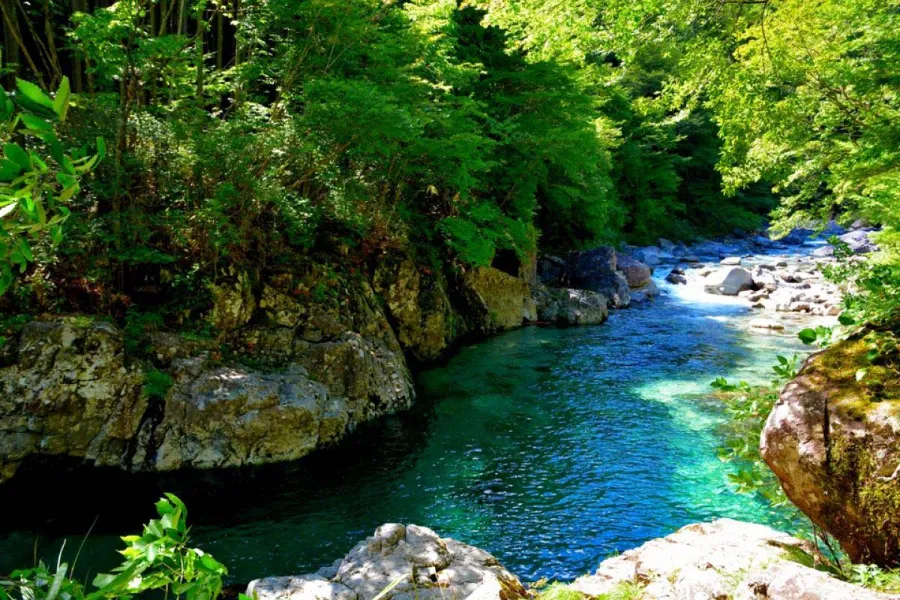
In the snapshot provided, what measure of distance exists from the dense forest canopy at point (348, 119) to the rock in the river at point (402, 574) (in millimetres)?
3791

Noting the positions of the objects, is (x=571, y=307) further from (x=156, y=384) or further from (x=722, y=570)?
(x=722, y=570)

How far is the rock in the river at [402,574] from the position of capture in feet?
16.2

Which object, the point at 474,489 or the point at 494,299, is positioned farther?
the point at 494,299

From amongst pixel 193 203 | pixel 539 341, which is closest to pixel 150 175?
pixel 193 203

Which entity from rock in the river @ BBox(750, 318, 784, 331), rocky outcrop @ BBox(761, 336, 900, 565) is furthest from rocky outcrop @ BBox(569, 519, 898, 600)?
rock in the river @ BBox(750, 318, 784, 331)

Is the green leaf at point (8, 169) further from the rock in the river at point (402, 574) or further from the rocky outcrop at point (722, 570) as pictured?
the rock in the river at point (402, 574)

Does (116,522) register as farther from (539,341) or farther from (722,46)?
(539,341)

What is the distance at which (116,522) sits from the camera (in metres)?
7.20

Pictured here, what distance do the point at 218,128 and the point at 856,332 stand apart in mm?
9745

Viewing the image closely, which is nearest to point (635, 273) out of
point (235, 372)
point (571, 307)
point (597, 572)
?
point (571, 307)

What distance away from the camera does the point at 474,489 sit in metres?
8.39

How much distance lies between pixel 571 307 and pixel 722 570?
16.0 m

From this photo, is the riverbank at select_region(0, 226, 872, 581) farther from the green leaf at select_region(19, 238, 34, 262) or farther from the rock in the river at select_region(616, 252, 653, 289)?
the rock in the river at select_region(616, 252, 653, 289)

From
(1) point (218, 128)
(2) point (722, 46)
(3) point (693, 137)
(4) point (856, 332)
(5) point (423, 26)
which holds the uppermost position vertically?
(3) point (693, 137)
